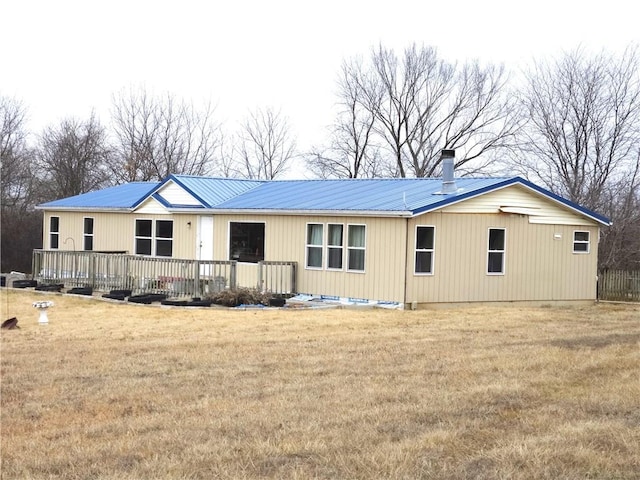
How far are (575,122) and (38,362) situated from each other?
29851 mm

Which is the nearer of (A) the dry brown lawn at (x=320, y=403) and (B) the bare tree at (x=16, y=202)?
(A) the dry brown lawn at (x=320, y=403)

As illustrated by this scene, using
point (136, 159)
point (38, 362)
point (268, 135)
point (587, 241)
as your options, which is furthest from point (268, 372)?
point (268, 135)

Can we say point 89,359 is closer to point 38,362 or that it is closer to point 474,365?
point 38,362

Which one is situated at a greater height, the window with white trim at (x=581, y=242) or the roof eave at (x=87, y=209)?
the roof eave at (x=87, y=209)

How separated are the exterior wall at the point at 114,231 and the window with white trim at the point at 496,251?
321 inches

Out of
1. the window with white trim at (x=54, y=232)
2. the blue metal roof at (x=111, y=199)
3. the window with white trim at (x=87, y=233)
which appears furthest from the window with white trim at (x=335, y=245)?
the window with white trim at (x=54, y=232)

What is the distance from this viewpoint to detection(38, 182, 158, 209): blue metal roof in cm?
2731

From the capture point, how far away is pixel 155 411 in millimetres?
8062

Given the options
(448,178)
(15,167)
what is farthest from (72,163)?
(448,178)

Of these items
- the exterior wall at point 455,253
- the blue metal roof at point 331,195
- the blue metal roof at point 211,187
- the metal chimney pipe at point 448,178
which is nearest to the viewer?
the exterior wall at point 455,253

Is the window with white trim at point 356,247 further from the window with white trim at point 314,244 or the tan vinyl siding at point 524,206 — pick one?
the tan vinyl siding at point 524,206

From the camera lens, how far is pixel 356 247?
68.2ft

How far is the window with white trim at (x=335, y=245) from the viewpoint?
21125 mm

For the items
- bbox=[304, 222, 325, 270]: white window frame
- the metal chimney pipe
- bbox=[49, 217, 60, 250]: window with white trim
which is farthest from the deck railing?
bbox=[49, 217, 60, 250]: window with white trim
